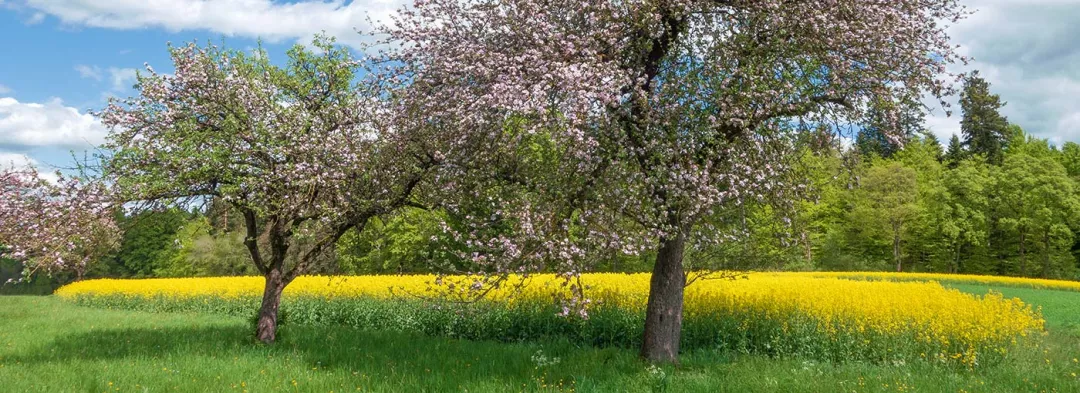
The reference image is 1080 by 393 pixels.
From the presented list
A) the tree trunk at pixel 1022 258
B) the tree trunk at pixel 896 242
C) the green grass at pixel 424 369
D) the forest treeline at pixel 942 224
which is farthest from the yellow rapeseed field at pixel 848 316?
the tree trunk at pixel 1022 258

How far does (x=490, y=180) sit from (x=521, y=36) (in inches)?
93.7

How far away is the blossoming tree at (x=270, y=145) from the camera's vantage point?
11.2 m

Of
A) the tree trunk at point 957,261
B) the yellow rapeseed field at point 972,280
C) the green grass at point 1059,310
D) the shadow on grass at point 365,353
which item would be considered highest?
the tree trunk at point 957,261

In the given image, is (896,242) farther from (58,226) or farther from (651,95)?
(58,226)

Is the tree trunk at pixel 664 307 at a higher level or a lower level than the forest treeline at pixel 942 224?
lower

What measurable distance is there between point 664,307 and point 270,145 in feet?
25.6

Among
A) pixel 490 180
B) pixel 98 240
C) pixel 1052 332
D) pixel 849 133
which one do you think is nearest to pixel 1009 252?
pixel 1052 332

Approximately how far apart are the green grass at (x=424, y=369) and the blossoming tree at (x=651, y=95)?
86.0 inches

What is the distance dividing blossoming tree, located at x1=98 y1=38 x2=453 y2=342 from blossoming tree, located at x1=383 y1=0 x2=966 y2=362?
2.25 meters

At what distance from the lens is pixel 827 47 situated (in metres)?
9.27

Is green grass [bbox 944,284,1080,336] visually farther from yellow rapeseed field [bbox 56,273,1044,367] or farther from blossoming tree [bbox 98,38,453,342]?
blossoming tree [bbox 98,38,453,342]

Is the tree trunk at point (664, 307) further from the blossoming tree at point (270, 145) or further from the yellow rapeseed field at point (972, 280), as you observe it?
the yellow rapeseed field at point (972, 280)

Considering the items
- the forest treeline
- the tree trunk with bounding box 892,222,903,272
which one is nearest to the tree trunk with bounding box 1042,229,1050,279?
the forest treeline

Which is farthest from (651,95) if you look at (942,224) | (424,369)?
(942,224)
